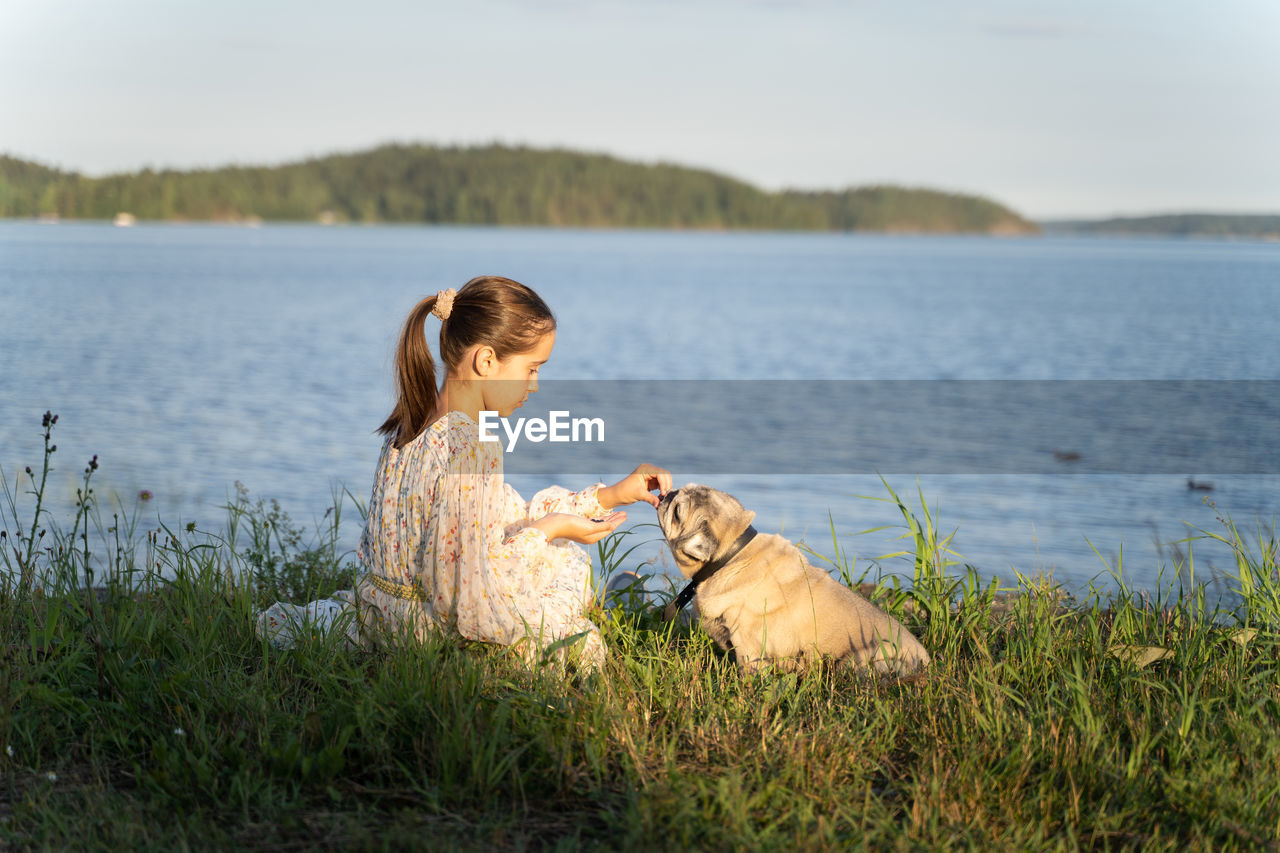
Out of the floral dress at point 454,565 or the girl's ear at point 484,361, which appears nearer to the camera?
the floral dress at point 454,565

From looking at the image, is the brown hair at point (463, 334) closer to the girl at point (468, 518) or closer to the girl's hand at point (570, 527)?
the girl at point (468, 518)

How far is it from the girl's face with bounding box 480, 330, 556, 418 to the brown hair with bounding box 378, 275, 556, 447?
2 centimetres

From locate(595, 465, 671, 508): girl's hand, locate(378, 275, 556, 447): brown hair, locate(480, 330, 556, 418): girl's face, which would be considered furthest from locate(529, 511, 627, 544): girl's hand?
locate(378, 275, 556, 447): brown hair

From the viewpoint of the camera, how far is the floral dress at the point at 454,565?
3.51 meters

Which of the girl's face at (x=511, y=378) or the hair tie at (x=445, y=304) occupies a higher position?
the hair tie at (x=445, y=304)

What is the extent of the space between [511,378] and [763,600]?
116cm

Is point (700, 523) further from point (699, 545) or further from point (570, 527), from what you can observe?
point (570, 527)

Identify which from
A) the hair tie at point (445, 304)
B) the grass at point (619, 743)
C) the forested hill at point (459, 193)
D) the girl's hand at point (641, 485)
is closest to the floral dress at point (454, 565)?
the grass at point (619, 743)

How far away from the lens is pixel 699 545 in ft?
11.7

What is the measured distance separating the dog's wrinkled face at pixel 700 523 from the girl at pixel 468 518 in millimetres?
121

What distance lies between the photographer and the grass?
2727 millimetres

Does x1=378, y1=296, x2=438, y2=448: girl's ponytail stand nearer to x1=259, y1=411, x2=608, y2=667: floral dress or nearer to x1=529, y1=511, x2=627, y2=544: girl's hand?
x1=259, y1=411, x2=608, y2=667: floral dress

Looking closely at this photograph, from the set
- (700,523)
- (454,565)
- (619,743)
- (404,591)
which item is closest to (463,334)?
(454,565)

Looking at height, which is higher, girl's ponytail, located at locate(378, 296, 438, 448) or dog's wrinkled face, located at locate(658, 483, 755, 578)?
girl's ponytail, located at locate(378, 296, 438, 448)
